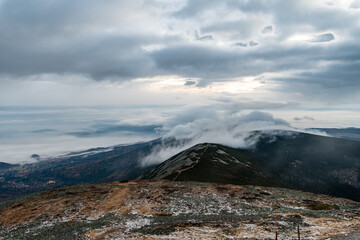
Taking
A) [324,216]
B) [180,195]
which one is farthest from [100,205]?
[324,216]

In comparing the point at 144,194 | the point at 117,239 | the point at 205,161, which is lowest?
the point at 205,161

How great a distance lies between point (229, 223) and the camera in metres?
36.0

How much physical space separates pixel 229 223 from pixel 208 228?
5.44m

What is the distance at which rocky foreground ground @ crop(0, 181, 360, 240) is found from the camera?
31.6 meters

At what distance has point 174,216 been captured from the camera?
41906 millimetres

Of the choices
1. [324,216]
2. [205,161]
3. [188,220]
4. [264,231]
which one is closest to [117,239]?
[188,220]

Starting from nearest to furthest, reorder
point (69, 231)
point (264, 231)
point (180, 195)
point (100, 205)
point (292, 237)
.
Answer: point (292, 237)
point (264, 231)
point (69, 231)
point (100, 205)
point (180, 195)

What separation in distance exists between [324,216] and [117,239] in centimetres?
4150

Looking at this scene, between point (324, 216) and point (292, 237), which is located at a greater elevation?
point (292, 237)

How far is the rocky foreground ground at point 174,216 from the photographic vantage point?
104ft

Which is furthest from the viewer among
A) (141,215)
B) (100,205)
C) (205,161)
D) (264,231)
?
(205,161)

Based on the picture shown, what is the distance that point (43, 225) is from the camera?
39.7m

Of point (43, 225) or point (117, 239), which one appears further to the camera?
point (43, 225)

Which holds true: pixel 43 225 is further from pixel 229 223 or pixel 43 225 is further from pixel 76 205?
pixel 229 223
